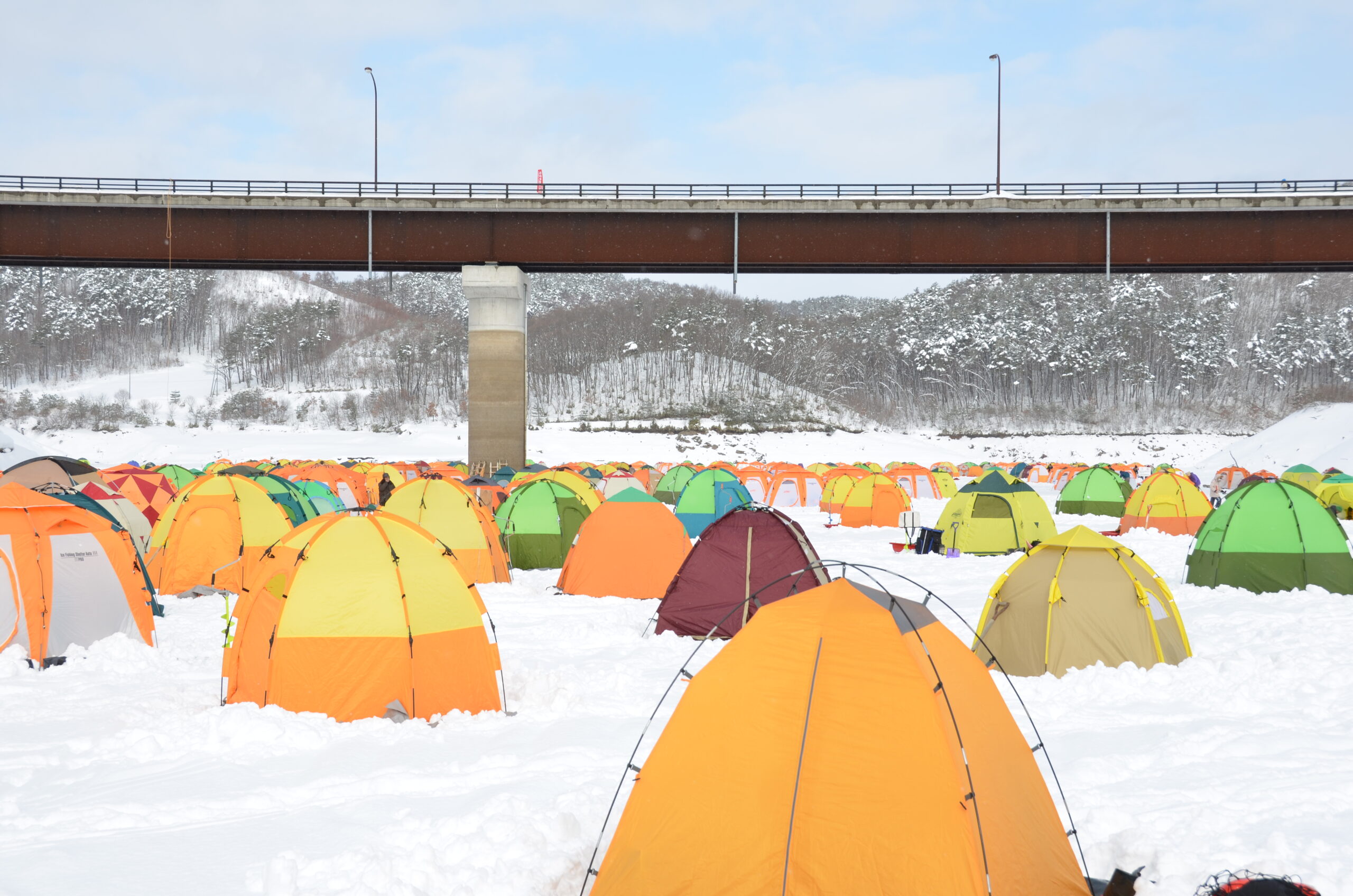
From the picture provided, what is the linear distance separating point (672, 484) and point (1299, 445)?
118ft

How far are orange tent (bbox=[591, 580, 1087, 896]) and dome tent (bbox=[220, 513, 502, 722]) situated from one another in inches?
146

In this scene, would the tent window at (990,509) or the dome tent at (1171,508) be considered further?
the dome tent at (1171,508)

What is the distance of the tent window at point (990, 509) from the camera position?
21.5 meters

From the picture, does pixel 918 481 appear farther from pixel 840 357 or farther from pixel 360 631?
pixel 840 357

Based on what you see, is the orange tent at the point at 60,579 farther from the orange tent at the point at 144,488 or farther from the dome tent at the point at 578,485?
the orange tent at the point at 144,488

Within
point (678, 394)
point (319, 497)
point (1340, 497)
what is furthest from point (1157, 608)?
point (678, 394)

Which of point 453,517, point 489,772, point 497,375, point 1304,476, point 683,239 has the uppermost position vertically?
point 683,239

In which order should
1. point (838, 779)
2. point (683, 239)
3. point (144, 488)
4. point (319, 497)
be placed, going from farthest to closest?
point (683, 239) < point (144, 488) < point (319, 497) < point (838, 779)

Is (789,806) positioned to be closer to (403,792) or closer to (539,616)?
(403,792)

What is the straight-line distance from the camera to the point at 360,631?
8.09 m

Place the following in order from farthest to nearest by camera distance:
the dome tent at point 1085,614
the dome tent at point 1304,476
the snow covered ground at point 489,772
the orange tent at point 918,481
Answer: the orange tent at point 918,481 < the dome tent at point 1304,476 < the dome tent at point 1085,614 < the snow covered ground at point 489,772

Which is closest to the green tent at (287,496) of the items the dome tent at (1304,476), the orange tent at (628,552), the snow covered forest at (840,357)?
the orange tent at (628,552)

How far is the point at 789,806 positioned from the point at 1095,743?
4555 mm

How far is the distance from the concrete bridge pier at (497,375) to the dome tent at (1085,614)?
28021mm
